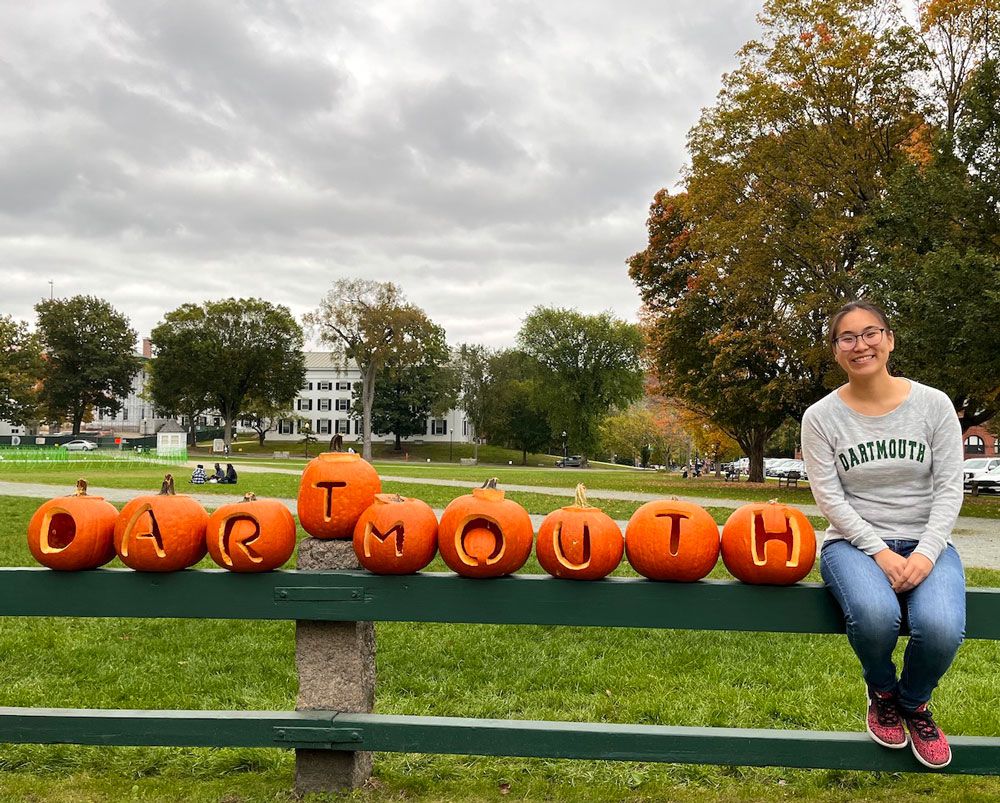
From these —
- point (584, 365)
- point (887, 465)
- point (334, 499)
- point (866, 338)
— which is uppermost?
point (584, 365)

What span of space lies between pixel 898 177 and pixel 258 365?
6104cm

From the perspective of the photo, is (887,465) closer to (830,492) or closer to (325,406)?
(830,492)

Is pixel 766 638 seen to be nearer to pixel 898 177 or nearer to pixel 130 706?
pixel 130 706

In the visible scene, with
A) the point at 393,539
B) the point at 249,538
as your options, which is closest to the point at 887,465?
the point at 393,539

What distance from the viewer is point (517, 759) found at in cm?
369

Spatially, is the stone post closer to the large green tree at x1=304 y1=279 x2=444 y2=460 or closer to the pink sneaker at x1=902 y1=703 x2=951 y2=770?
the pink sneaker at x1=902 y1=703 x2=951 y2=770

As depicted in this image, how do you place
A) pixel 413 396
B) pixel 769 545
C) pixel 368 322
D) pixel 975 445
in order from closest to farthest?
pixel 769 545 < pixel 368 322 < pixel 975 445 < pixel 413 396

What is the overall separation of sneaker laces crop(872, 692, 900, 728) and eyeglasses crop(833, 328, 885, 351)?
1238 mm

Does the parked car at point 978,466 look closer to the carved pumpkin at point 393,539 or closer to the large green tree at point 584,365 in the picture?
the large green tree at point 584,365

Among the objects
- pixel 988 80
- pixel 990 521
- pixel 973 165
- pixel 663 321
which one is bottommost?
pixel 990 521

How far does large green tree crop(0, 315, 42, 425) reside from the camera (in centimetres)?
5584

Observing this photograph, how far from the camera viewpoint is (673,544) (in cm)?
292

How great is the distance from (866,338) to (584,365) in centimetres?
5718

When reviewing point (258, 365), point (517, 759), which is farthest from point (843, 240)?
point (258, 365)
